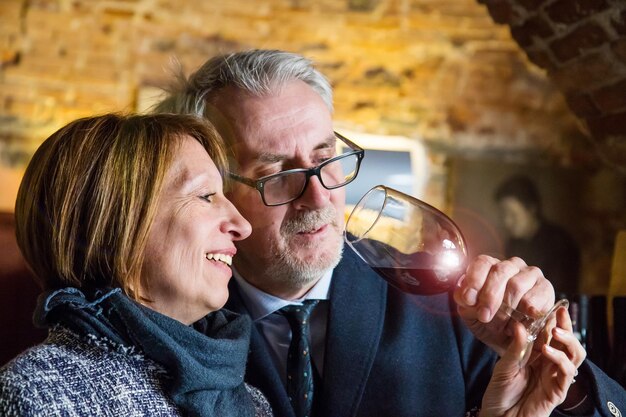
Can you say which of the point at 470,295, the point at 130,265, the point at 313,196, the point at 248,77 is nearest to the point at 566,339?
the point at 470,295

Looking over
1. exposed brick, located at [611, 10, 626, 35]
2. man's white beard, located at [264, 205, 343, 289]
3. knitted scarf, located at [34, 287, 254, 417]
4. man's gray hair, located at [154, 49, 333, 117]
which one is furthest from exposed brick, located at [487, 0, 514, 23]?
knitted scarf, located at [34, 287, 254, 417]

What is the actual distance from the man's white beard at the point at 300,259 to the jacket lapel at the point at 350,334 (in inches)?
3.8

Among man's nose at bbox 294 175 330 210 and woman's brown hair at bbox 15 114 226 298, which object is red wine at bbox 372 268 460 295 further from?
Answer: woman's brown hair at bbox 15 114 226 298

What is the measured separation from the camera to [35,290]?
161 centimetres

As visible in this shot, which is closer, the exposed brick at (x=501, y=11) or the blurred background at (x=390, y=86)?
the exposed brick at (x=501, y=11)

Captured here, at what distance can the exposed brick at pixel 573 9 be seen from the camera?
2324 mm

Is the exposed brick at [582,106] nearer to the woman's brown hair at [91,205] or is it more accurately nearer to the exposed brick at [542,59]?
the exposed brick at [542,59]

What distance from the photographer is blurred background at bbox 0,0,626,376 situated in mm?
3949

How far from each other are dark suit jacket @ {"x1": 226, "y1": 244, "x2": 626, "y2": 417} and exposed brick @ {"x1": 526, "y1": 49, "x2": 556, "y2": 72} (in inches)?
56.1

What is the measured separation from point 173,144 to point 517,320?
25.5 inches

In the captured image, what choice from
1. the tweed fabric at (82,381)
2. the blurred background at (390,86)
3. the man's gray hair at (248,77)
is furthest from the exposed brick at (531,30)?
the tweed fabric at (82,381)

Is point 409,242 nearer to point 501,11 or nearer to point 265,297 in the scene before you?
point 265,297

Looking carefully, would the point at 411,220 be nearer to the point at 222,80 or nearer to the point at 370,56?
the point at 222,80

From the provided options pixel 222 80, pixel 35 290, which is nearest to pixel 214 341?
pixel 35 290
